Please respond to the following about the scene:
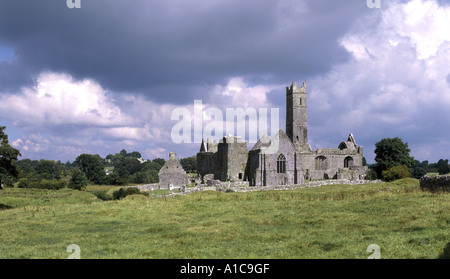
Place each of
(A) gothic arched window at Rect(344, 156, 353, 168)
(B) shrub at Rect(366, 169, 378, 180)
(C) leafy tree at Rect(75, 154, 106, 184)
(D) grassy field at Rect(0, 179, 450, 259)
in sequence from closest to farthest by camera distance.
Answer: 1. (D) grassy field at Rect(0, 179, 450, 259)
2. (B) shrub at Rect(366, 169, 378, 180)
3. (A) gothic arched window at Rect(344, 156, 353, 168)
4. (C) leafy tree at Rect(75, 154, 106, 184)

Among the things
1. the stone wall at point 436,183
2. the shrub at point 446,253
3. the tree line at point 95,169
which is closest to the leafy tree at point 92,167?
the tree line at point 95,169

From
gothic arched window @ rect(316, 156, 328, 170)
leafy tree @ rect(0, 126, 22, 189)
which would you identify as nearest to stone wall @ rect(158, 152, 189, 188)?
leafy tree @ rect(0, 126, 22, 189)

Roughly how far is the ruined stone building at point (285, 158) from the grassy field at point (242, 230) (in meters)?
31.2

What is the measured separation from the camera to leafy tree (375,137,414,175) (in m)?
80.9

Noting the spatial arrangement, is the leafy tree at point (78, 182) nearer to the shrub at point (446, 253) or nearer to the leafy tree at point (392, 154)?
the leafy tree at point (392, 154)

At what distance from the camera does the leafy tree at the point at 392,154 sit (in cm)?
8088

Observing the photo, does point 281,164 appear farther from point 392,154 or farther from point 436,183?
point 392,154

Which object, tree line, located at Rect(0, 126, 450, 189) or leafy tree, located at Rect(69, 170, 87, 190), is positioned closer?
tree line, located at Rect(0, 126, 450, 189)

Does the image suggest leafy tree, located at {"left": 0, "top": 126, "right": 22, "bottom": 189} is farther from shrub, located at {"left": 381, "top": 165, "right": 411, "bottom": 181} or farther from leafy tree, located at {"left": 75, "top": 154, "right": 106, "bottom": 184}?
leafy tree, located at {"left": 75, "top": 154, "right": 106, "bottom": 184}

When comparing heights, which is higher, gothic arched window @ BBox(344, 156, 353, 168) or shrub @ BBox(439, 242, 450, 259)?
gothic arched window @ BBox(344, 156, 353, 168)

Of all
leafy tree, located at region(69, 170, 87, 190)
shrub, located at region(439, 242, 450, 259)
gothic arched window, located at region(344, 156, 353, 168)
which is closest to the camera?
shrub, located at region(439, 242, 450, 259)

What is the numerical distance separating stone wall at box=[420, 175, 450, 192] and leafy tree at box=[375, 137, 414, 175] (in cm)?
5469

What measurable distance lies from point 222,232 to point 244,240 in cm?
201
